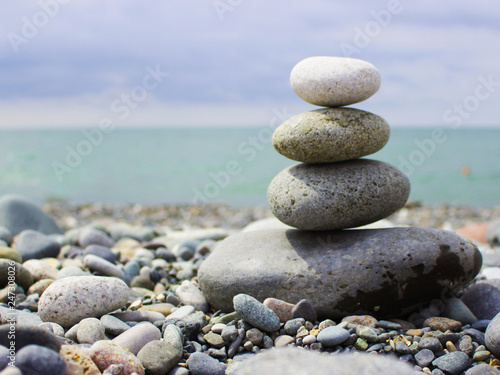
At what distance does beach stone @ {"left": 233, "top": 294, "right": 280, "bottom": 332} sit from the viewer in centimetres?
369

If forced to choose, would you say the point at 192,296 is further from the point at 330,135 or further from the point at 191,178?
the point at 191,178

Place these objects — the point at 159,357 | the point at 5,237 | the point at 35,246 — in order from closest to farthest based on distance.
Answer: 1. the point at 159,357
2. the point at 35,246
3. the point at 5,237

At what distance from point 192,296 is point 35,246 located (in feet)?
8.50

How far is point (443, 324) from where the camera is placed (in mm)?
3893

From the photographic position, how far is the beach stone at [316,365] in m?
1.91

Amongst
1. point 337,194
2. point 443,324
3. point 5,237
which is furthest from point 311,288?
point 5,237

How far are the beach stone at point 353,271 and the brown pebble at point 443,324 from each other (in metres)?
0.28

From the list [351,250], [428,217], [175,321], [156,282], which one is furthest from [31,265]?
[428,217]

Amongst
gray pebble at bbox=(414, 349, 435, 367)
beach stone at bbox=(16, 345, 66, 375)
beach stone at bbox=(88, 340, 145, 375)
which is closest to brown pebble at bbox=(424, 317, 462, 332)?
gray pebble at bbox=(414, 349, 435, 367)

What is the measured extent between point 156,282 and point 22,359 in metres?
2.95

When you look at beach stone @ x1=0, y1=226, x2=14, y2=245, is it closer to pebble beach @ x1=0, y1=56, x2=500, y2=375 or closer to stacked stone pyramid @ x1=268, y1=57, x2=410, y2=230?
pebble beach @ x1=0, y1=56, x2=500, y2=375

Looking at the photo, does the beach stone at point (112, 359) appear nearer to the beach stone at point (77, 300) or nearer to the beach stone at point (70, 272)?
the beach stone at point (77, 300)

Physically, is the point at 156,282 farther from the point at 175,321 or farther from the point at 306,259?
the point at 306,259

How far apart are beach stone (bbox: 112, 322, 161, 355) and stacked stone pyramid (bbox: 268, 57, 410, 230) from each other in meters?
1.70
